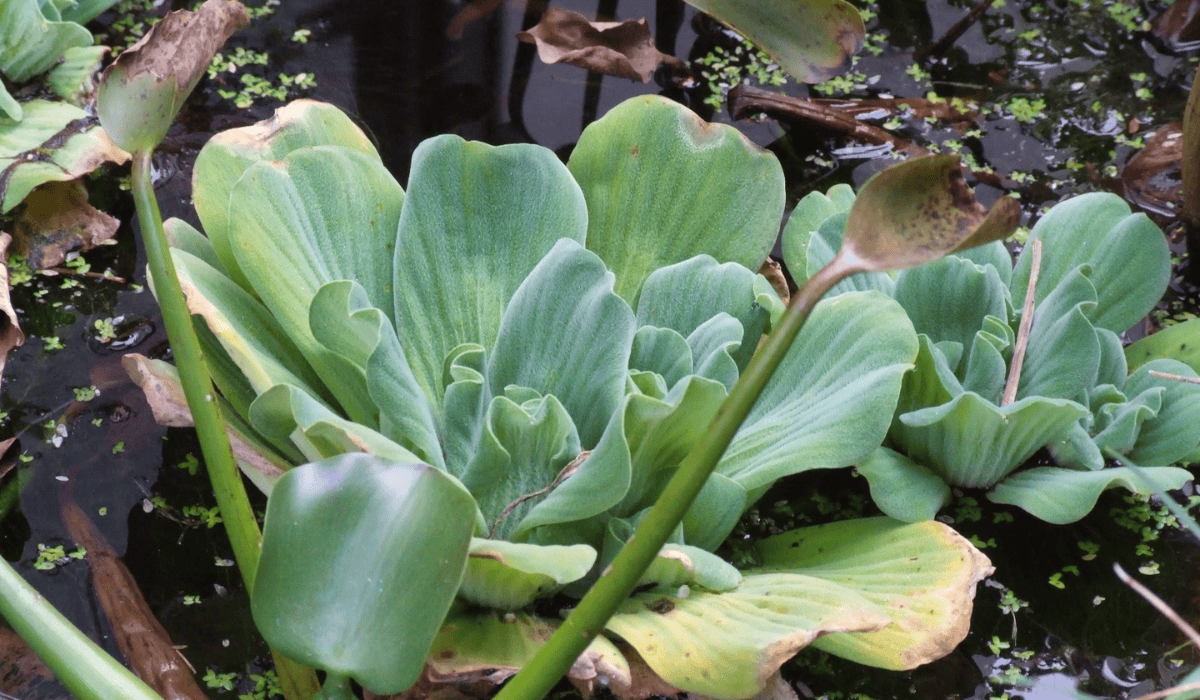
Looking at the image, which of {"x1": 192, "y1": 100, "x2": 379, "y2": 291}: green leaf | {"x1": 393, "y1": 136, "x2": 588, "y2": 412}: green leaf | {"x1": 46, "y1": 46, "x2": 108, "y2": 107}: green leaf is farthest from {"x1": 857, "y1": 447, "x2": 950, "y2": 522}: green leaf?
{"x1": 46, "y1": 46, "x2": 108, "y2": 107}: green leaf

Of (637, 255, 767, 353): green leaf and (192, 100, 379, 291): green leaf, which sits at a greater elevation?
(192, 100, 379, 291): green leaf

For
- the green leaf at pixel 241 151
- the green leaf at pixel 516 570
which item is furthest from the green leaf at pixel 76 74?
the green leaf at pixel 516 570

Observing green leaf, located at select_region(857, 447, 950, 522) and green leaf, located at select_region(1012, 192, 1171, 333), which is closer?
green leaf, located at select_region(857, 447, 950, 522)

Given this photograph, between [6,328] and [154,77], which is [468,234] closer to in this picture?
[154,77]

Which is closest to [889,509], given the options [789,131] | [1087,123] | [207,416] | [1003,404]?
[1003,404]

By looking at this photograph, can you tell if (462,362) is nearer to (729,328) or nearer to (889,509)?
(729,328)

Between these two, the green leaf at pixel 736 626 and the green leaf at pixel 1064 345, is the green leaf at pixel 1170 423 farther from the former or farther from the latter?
the green leaf at pixel 736 626

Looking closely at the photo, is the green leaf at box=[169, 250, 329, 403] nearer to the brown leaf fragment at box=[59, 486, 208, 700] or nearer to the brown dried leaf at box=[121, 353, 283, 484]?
the brown dried leaf at box=[121, 353, 283, 484]
